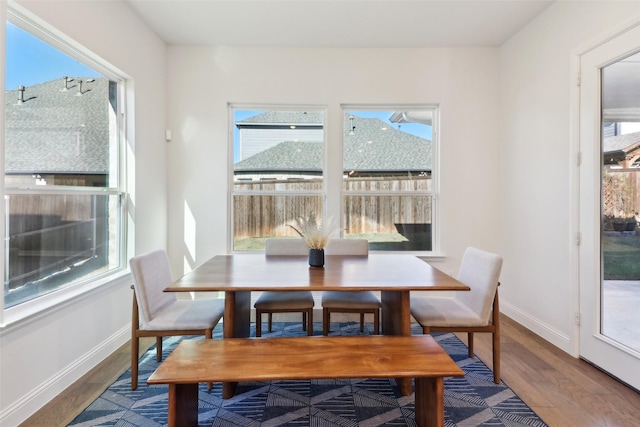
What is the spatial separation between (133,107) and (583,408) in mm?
3962

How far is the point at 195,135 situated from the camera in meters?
3.37

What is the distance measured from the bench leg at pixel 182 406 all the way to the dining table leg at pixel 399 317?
1.23m

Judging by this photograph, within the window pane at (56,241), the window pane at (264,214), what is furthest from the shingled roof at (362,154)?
the window pane at (56,241)

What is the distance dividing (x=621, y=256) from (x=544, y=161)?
985 millimetres

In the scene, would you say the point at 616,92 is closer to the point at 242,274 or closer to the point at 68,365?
the point at 242,274

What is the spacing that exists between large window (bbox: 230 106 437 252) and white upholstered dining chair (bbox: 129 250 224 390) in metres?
1.42

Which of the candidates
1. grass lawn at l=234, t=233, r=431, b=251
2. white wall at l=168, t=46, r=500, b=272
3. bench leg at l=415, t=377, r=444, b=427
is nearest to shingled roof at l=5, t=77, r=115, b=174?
white wall at l=168, t=46, r=500, b=272

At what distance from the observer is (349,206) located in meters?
3.53

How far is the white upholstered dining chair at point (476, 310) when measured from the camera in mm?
1957

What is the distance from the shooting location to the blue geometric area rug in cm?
170

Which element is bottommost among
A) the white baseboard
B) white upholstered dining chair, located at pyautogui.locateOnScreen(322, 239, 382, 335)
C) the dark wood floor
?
the dark wood floor

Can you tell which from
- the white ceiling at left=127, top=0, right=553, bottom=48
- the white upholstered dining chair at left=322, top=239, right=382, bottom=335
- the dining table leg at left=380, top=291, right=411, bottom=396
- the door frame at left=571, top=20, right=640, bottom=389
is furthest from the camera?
the white ceiling at left=127, top=0, right=553, bottom=48

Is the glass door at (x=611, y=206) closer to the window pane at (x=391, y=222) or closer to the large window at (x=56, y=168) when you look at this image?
the window pane at (x=391, y=222)

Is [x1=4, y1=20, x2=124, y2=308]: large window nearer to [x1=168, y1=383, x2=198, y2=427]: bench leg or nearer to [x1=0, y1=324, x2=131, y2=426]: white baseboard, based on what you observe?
[x1=0, y1=324, x2=131, y2=426]: white baseboard
